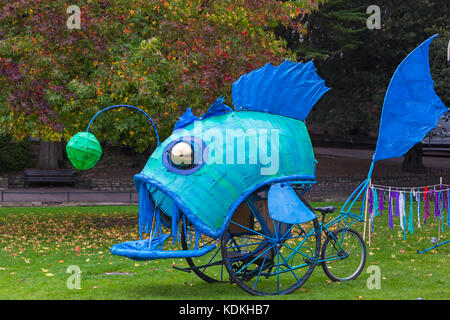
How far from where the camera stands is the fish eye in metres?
8.14

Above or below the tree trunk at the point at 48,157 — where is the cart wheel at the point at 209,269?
below

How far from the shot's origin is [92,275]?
10656 mm

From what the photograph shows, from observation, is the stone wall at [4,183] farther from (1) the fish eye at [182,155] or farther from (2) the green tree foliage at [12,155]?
(1) the fish eye at [182,155]

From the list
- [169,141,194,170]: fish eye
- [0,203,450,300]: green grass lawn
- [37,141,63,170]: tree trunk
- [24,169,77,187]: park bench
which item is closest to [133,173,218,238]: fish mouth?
[169,141,194,170]: fish eye

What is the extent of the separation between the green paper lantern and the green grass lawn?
5.88 ft

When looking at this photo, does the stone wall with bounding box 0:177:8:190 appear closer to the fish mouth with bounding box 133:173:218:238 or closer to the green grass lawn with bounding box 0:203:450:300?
the green grass lawn with bounding box 0:203:450:300

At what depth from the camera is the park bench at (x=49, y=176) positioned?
27266 mm

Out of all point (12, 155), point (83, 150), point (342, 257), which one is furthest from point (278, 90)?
point (12, 155)

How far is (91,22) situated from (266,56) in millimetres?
4354

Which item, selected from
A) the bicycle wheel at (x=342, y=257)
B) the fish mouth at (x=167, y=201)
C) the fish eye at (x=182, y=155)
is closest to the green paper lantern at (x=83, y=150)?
the fish mouth at (x=167, y=201)

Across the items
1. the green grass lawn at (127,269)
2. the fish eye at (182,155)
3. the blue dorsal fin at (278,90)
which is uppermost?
the blue dorsal fin at (278,90)

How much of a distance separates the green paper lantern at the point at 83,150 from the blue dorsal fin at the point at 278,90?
79.1 inches

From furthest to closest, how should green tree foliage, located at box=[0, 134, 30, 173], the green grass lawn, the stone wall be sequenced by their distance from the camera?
green tree foliage, located at box=[0, 134, 30, 173] → the stone wall → the green grass lawn

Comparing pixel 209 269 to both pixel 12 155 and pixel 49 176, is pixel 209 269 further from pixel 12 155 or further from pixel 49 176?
pixel 12 155
